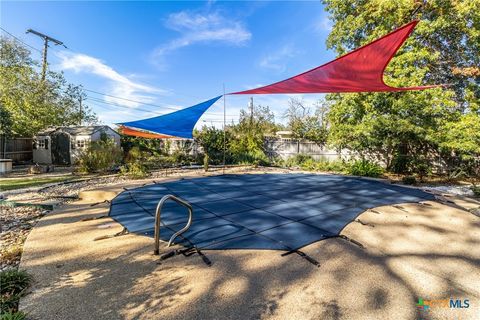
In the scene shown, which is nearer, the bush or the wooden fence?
→ the bush

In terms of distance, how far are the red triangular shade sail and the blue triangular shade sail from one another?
1939 millimetres

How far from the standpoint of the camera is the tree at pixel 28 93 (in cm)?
1137

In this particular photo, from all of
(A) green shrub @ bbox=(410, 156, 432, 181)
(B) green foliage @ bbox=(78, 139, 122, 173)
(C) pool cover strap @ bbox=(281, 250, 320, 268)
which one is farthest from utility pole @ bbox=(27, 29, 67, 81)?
(A) green shrub @ bbox=(410, 156, 432, 181)

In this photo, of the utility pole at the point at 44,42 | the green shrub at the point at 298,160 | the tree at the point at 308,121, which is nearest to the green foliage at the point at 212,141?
the green shrub at the point at 298,160

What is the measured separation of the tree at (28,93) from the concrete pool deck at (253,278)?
11.4 metres

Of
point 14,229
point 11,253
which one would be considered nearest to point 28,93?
point 14,229

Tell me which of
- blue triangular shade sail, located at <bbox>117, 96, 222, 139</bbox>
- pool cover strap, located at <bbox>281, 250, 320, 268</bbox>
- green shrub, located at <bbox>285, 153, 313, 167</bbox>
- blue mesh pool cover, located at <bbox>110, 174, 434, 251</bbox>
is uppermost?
blue triangular shade sail, located at <bbox>117, 96, 222, 139</bbox>

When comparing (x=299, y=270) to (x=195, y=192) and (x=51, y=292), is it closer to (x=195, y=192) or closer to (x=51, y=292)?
(x=51, y=292)

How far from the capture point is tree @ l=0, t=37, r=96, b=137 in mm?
11367

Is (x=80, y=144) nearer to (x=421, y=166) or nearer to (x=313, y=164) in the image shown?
(x=313, y=164)

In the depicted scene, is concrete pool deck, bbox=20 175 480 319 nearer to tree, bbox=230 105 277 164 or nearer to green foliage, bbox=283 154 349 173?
green foliage, bbox=283 154 349 173

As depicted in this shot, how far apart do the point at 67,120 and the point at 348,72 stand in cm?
1751

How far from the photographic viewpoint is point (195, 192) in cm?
505

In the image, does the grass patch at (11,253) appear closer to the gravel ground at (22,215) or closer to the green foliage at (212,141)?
the gravel ground at (22,215)
